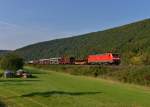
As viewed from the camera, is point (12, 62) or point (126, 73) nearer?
point (126, 73)

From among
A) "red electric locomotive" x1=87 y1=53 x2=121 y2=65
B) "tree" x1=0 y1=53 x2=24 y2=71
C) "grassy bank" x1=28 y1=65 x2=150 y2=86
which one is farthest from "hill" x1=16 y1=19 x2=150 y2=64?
"grassy bank" x1=28 y1=65 x2=150 y2=86

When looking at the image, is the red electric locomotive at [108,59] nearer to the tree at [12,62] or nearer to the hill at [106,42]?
the hill at [106,42]

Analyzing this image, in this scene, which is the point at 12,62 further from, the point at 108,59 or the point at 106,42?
the point at 106,42

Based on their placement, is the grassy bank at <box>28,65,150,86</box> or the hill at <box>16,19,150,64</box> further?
the hill at <box>16,19,150,64</box>

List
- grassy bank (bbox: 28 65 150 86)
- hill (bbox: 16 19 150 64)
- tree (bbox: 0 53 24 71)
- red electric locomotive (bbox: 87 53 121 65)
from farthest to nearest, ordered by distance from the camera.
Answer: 1. hill (bbox: 16 19 150 64)
2. red electric locomotive (bbox: 87 53 121 65)
3. tree (bbox: 0 53 24 71)
4. grassy bank (bbox: 28 65 150 86)

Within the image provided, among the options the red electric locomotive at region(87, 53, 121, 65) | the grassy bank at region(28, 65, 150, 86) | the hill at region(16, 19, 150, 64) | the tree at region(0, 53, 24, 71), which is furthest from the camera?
the hill at region(16, 19, 150, 64)

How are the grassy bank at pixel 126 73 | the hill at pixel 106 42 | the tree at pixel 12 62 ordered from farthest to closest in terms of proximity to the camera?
the hill at pixel 106 42 < the tree at pixel 12 62 < the grassy bank at pixel 126 73

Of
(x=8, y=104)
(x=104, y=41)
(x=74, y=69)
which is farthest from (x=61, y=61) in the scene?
(x=8, y=104)

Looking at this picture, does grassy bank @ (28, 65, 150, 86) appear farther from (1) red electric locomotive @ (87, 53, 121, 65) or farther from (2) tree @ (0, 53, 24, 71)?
(1) red electric locomotive @ (87, 53, 121, 65)

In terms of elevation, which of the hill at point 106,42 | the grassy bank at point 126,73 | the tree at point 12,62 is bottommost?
the grassy bank at point 126,73

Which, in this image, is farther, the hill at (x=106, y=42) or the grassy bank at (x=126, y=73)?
the hill at (x=106, y=42)

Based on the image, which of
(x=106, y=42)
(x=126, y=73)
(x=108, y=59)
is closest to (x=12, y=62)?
(x=108, y=59)

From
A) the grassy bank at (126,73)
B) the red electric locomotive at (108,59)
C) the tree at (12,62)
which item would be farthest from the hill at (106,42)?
the grassy bank at (126,73)

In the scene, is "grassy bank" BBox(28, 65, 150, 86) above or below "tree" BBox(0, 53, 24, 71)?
below
